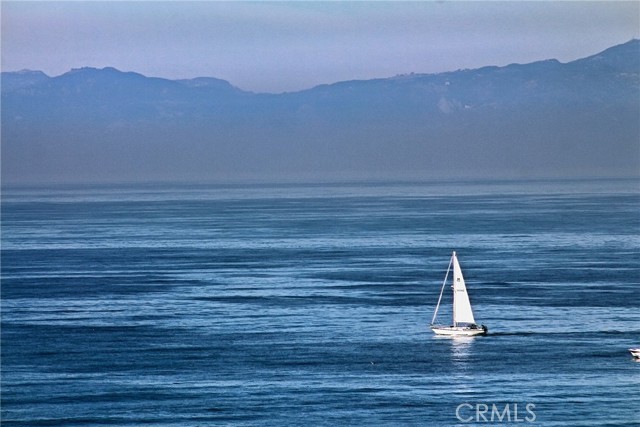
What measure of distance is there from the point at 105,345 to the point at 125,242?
7436 centimetres

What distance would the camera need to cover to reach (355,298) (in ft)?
302

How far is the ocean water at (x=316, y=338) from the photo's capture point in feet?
198

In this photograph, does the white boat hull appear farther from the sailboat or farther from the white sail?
the white sail

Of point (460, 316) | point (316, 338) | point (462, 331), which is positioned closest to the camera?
point (462, 331)

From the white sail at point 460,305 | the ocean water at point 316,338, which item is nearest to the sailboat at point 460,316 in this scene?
the white sail at point 460,305

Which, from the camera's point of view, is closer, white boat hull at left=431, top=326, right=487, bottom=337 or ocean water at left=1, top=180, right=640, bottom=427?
ocean water at left=1, top=180, right=640, bottom=427

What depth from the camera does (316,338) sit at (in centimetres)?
7619

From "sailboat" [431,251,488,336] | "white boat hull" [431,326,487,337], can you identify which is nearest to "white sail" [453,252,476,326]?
"sailboat" [431,251,488,336]

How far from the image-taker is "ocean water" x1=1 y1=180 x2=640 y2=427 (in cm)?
6028

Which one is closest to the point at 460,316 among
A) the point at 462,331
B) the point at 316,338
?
the point at 462,331

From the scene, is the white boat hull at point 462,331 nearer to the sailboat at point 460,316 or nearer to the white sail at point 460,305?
the sailboat at point 460,316

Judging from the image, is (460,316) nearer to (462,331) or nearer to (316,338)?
(462,331)

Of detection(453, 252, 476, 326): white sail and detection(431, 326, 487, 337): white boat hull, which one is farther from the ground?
detection(453, 252, 476, 326): white sail

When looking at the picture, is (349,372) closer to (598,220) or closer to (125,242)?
(125,242)
